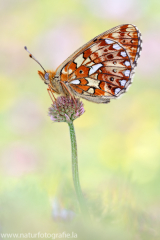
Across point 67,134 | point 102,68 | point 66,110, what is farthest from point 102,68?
point 67,134

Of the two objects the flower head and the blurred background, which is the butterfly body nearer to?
the flower head

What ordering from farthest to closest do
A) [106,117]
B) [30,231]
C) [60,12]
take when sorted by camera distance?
[60,12] → [106,117] → [30,231]

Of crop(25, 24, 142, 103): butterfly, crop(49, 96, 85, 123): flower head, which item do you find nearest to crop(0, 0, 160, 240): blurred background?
crop(49, 96, 85, 123): flower head

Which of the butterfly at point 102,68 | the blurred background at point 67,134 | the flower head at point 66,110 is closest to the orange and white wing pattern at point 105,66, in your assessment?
the butterfly at point 102,68

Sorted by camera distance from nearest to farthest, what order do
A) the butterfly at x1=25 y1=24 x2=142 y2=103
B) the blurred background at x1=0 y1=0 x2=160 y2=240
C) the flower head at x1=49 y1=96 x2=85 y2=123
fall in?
the blurred background at x1=0 y1=0 x2=160 y2=240 → the flower head at x1=49 y1=96 x2=85 y2=123 → the butterfly at x1=25 y1=24 x2=142 y2=103

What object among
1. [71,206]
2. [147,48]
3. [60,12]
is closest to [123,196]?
[71,206]

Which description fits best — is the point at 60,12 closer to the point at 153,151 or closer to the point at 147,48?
the point at 147,48

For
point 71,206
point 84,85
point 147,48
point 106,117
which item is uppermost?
point 147,48

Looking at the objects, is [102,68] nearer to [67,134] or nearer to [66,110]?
[66,110]
